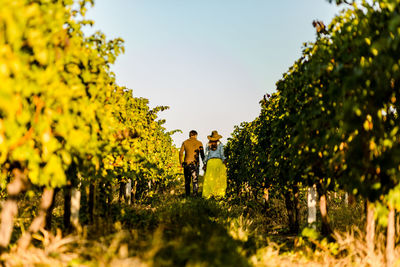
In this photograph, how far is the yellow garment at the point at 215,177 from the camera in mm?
12188

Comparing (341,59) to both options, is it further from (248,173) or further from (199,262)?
(248,173)

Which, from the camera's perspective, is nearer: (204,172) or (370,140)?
(370,140)

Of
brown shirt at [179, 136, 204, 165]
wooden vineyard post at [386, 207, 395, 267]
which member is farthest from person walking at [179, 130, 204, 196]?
wooden vineyard post at [386, 207, 395, 267]

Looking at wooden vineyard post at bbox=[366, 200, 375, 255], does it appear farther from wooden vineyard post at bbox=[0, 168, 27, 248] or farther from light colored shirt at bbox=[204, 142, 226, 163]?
light colored shirt at bbox=[204, 142, 226, 163]

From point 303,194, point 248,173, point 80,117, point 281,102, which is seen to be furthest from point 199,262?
point 303,194

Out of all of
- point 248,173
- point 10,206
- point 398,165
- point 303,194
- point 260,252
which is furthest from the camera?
point 303,194

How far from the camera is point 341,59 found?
4152 millimetres

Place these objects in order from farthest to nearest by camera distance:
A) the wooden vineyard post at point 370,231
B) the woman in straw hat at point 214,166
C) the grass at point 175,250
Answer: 1. the woman in straw hat at point 214,166
2. the wooden vineyard post at point 370,231
3. the grass at point 175,250

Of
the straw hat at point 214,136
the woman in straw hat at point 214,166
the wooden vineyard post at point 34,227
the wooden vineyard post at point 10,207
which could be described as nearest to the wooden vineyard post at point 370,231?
the wooden vineyard post at point 34,227

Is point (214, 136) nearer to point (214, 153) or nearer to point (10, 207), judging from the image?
point (214, 153)

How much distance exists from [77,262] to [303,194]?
11.9 metres

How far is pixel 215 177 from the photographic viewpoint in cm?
1225

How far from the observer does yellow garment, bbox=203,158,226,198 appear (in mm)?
12188

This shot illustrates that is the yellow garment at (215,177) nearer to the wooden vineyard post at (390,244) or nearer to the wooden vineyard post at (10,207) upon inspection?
the wooden vineyard post at (390,244)
